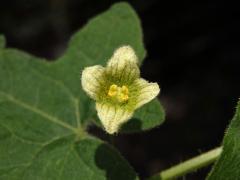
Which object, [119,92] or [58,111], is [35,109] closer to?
[58,111]

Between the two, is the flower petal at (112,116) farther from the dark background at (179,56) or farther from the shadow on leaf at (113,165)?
the dark background at (179,56)

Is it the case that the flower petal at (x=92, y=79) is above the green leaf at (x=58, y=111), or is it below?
above

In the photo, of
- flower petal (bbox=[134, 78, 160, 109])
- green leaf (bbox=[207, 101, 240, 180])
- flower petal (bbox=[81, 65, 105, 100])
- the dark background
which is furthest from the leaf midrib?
the dark background

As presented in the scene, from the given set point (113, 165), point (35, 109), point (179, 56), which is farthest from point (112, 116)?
point (179, 56)

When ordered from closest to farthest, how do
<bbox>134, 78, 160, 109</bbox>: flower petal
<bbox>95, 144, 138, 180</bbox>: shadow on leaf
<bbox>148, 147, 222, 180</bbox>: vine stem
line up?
<bbox>134, 78, 160, 109</bbox>: flower petal
<bbox>95, 144, 138, 180</bbox>: shadow on leaf
<bbox>148, 147, 222, 180</bbox>: vine stem

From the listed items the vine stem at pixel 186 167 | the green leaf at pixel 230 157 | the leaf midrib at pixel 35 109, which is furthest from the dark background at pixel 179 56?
the green leaf at pixel 230 157

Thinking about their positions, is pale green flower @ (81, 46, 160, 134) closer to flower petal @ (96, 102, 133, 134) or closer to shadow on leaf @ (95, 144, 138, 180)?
flower petal @ (96, 102, 133, 134)
